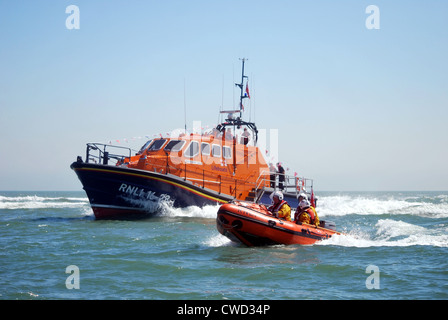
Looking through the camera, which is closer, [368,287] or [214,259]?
[368,287]

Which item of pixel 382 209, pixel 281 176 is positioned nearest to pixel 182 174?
pixel 281 176

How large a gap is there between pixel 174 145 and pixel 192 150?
581 millimetres

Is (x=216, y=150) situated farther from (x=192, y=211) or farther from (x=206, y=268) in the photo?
(x=206, y=268)

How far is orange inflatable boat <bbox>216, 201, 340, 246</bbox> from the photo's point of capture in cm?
864

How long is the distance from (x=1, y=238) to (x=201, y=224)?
193 inches

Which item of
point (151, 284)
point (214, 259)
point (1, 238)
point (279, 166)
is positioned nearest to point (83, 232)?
point (1, 238)

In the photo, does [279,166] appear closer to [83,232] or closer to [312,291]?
[83,232]

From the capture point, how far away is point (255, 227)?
8.64 metres

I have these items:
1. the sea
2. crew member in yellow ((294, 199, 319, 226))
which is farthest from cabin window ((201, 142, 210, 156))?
crew member in yellow ((294, 199, 319, 226))

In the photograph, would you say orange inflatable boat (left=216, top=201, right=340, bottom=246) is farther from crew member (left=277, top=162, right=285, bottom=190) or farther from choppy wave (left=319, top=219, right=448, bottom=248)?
crew member (left=277, top=162, right=285, bottom=190)

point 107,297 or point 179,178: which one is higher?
point 179,178

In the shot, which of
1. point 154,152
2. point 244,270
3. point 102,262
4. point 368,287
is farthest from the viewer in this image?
point 154,152

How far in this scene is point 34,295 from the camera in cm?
545

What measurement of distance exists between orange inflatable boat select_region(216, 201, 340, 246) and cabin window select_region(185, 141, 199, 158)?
16.9ft
